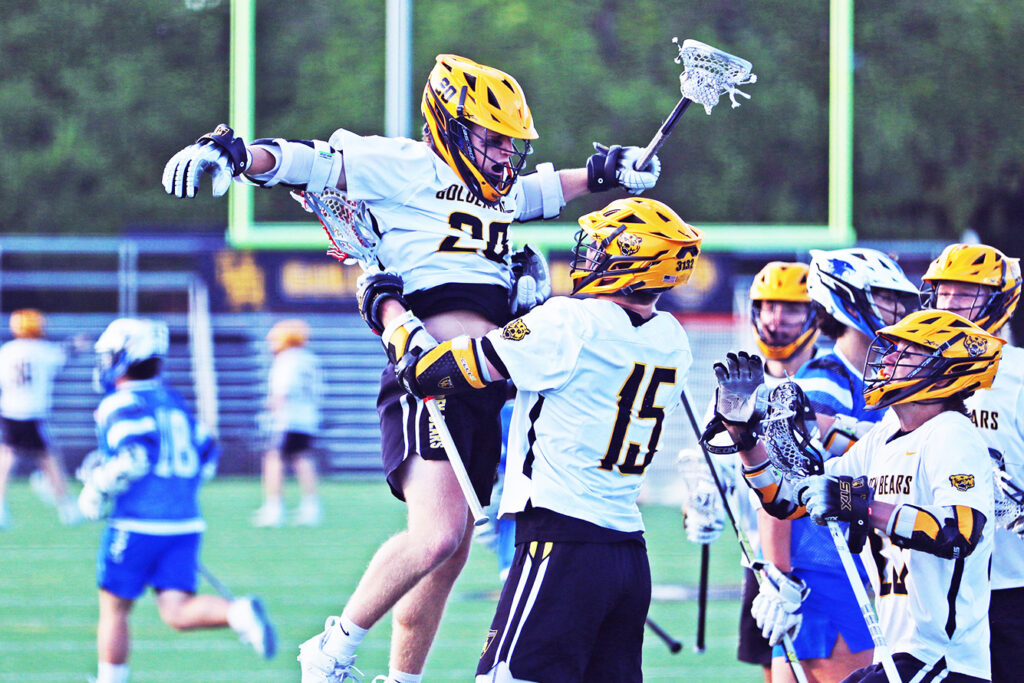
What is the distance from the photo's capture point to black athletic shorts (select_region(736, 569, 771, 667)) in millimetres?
5980

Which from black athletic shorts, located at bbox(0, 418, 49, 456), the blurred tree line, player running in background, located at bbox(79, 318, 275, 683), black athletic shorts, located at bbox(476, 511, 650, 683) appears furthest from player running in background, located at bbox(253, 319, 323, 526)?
black athletic shorts, located at bbox(476, 511, 650, 683)

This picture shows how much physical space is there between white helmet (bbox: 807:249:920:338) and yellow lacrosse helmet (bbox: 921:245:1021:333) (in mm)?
280

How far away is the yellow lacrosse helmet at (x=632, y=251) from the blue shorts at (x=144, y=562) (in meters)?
3.50

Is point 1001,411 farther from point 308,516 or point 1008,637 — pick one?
point 308,516

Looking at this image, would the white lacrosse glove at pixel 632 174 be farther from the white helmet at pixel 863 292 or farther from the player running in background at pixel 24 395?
the player running in background at pixel 24 395

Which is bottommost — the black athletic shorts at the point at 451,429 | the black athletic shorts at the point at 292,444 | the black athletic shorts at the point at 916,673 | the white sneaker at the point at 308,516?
the white sneaker at the point at 308,516

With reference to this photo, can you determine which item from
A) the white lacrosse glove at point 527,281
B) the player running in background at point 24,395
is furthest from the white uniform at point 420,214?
the player running in background at point 24,395

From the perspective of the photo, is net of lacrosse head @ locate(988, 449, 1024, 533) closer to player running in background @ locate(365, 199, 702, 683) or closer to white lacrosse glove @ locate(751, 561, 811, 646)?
white lacrosse glove @ locate(751, 561, 811, 646)

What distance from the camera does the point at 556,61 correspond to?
19781mm

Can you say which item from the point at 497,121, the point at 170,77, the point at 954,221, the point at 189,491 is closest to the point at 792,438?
the point at 497,121

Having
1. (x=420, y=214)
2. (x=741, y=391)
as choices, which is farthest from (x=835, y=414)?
(x=420, y=214)

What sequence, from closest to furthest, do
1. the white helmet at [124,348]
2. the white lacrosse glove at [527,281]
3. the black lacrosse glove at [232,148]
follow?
the black lacrosse glove at [232,148]
the white lacrosse glove at [527,281]
the white helmet at [124,348]

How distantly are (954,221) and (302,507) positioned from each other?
13.1 m

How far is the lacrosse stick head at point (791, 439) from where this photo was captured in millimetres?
4594
